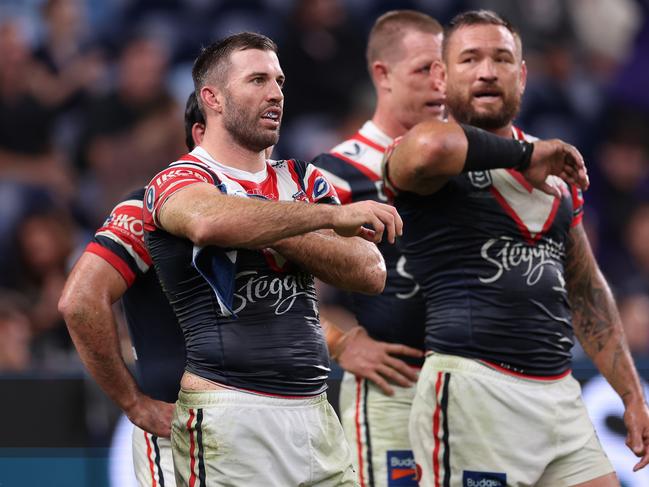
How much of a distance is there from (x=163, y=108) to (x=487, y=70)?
459cm

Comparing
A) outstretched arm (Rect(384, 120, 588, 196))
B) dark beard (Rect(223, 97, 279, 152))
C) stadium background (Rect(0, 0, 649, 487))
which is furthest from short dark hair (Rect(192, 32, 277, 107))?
stadium background (Rect(0, 0, 649, 487))

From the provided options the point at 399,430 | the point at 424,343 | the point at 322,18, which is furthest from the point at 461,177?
the point at 322,18

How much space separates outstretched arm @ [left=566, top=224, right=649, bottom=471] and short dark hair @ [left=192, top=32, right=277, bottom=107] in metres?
1.58

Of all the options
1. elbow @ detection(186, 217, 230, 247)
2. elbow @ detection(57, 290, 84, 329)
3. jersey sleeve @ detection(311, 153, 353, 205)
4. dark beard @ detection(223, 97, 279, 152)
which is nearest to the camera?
elbow @ detection(186, 217, 230, 247)

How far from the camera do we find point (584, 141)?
9.32 meters

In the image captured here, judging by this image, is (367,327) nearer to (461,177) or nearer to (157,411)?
(461,177)

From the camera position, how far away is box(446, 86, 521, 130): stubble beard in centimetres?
448

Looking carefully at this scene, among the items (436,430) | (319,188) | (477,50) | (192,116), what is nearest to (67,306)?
(192,116)

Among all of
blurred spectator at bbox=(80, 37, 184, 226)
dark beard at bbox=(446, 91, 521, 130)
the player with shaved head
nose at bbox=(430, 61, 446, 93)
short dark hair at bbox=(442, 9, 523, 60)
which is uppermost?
blurred spectator at bbox=(80, 37, 184, 226)

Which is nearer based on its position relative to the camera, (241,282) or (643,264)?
(241,282)

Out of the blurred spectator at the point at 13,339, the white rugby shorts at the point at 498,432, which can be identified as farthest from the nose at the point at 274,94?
the blurred spectator at the point at 13,339

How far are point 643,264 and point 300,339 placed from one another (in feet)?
19.3

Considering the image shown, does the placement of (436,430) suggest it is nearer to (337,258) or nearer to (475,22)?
(337,258)

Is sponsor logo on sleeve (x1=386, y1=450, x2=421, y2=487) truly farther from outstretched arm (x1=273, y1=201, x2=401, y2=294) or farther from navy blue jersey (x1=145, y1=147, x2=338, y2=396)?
outstretched arm (x1=273, y1=201, x2=401, y2=294)
